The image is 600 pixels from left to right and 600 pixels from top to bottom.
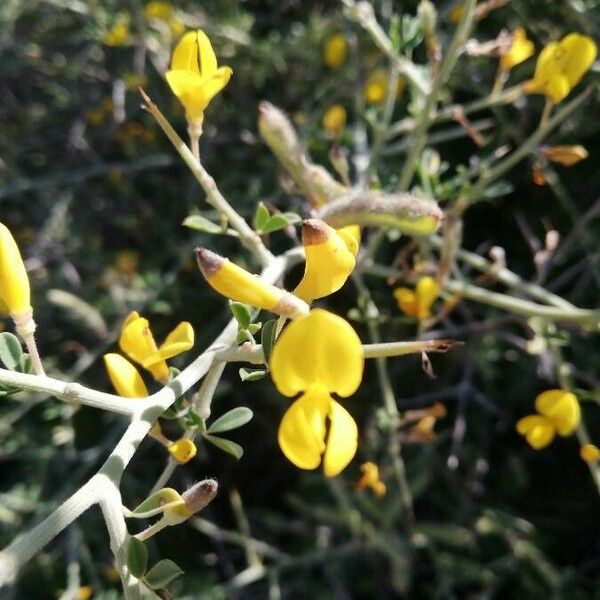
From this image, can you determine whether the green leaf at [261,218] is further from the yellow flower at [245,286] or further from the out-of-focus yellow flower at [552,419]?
the out-of-focus yellow flower at [552,419]

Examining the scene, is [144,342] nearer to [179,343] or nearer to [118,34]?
[179,343]

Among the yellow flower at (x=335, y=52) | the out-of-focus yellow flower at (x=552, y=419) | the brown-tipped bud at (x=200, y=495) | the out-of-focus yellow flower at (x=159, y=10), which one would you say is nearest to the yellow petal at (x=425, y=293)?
the out-of-focus yellow flower at (x=552, y=419)

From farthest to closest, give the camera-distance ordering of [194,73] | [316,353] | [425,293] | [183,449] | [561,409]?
1. [425,293]
2. [561,409]
3. [194,73]
4. [183,449]
5. [316,353]

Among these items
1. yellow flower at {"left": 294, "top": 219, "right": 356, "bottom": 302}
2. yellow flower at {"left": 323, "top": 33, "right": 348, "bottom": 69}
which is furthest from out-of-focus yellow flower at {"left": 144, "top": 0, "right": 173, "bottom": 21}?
yellow flower at {"left": 294, "top": 219, "right": 356, "bottom": 302}

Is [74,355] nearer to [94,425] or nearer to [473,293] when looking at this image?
[94,425]

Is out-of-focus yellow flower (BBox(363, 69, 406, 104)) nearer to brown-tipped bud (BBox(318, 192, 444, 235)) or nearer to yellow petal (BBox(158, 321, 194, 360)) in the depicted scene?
brown-tipped bud (BBox(318, 192, 444, 235))

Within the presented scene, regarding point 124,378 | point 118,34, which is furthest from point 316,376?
point 118,34
